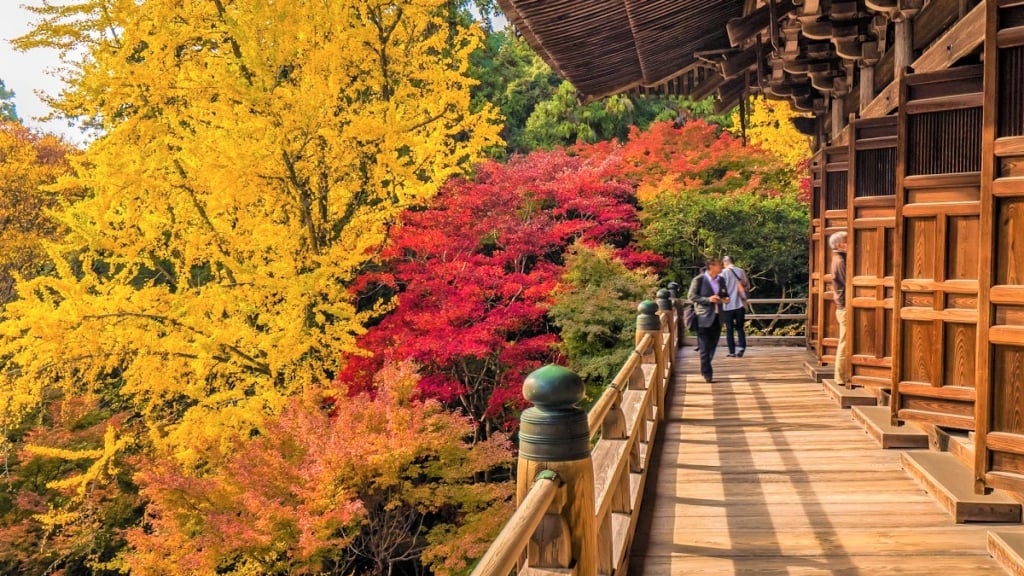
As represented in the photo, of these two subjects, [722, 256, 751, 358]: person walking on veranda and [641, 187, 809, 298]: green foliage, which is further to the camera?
[641, 187, 809, 298]: green foliage

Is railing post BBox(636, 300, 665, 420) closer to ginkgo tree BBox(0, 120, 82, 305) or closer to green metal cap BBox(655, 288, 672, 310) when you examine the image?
green metal cap BBox(655, 288, 672, 310)

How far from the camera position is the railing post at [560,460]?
249cm

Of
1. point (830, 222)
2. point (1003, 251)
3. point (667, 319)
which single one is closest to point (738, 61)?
point (830, 222)

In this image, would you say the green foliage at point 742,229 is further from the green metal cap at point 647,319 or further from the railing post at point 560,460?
the railing post at point 560,460

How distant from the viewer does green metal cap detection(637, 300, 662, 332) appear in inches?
287

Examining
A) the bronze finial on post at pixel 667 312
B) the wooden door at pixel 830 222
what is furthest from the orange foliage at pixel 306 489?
the wooden door at pixel 830 222

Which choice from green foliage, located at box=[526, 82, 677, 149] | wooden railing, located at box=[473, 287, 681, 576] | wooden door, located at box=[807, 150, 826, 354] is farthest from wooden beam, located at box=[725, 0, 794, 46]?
green foliage, located at box=[526, 82, 677, 149]

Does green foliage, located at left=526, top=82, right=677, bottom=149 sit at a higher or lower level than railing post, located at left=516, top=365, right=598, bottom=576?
higher

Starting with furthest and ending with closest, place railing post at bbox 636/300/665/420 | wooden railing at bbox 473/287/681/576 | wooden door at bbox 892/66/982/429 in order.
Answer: railing post at bbox 636/300/665/420 → wooden door at bbox 892/66/982/429 → wooden railing at bbox 473/287/681/576

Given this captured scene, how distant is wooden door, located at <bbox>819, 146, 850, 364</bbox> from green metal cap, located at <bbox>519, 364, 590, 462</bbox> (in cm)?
670

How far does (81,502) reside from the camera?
480 inches

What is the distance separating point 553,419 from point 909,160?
12.6 feet

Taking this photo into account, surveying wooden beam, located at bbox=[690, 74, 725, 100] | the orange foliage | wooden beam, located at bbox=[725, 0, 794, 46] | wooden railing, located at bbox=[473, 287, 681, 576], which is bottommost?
the orange foliage

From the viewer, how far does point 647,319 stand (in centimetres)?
731
